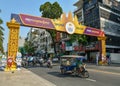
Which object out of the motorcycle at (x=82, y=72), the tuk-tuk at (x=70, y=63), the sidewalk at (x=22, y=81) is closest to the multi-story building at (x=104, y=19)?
the tuk-tuk at (x=70, y=63)

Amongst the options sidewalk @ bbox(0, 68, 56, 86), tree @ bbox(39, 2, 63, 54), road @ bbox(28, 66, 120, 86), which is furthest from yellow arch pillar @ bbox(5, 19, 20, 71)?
tree @ bbox(39, 2, 63, 54)

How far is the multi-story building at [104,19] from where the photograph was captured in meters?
51.7

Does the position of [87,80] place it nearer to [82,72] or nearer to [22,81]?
[82,72]

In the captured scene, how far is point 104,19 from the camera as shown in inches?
2046

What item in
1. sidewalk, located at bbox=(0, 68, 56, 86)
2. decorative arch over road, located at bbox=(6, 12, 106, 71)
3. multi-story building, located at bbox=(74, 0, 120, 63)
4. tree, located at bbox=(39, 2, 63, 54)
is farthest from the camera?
tree, located at bbox=(39, 2, 63, 54)

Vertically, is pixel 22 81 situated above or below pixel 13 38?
below

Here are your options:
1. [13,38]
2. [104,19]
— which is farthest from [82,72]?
[104,19]

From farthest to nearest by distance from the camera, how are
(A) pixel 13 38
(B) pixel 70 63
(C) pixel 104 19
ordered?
(C) pixel 104 19 < (A) pixel 13 38 < (B) pixel 70 63

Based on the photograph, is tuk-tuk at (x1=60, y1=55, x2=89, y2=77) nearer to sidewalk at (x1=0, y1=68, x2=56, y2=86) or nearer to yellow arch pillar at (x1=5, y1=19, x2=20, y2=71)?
sidewalk at (x1=0, y1=68, x2=56, y2=86)

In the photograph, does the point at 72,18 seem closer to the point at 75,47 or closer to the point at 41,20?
the point at 41,20

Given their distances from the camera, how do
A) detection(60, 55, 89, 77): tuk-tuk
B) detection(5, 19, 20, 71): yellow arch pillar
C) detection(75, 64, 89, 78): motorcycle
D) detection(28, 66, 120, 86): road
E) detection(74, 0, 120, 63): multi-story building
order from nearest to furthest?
detection(28, 66, 120, 86): road < detection(75, 64, 89, 78): motorcycle < detection(60, 55, 89, 77): tuk-tuk < detection(5, 19, 20, 71): yellow arch pillar < detection(74, 0, 120, 63): multi-story building

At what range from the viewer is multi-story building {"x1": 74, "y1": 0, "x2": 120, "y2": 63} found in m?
51.7

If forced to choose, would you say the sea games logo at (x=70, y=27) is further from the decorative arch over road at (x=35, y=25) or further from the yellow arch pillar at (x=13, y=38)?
the yellow arch pillar at (x=13, y=38)

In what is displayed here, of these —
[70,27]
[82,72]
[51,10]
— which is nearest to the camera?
[82,72]
